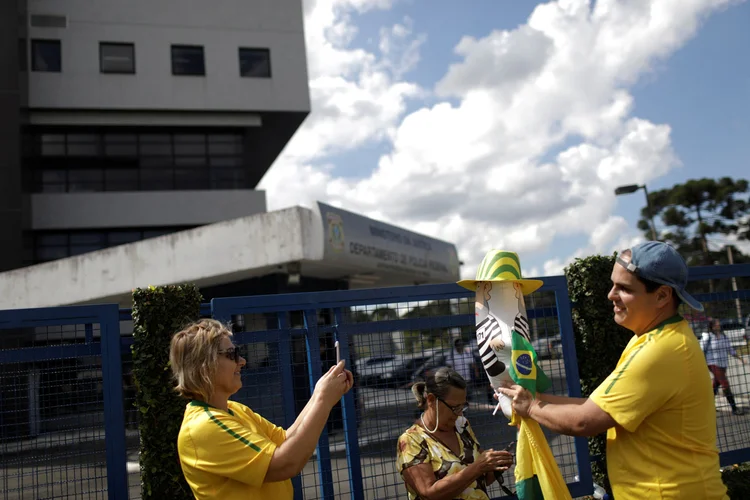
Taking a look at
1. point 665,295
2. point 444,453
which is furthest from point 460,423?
point 665,295

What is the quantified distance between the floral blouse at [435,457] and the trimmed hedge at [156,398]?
4.64 feet

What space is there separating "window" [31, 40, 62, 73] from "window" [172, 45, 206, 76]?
156 inches


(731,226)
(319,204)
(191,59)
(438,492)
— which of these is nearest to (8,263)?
(191,59)

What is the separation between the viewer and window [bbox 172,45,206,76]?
23.8 metres

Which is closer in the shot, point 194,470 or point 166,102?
point 194,470

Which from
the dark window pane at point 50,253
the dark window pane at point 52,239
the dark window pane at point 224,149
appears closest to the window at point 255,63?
the dark window pane at point 224,149

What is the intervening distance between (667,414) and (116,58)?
24542mm

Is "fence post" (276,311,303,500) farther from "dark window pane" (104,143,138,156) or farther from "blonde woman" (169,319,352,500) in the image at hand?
"dark window pane" (104,143,138,156)

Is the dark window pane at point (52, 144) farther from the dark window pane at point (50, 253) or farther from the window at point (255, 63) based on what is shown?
the window at point (255, 63)

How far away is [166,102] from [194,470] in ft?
75.7

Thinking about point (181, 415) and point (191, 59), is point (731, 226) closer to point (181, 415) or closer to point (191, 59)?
point (191, 59)

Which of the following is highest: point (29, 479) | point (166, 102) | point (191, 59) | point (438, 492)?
Answer: point (191, 59)

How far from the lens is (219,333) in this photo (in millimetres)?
2648

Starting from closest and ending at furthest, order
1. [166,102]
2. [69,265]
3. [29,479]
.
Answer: [29,479]
[69,265]
[166,102]
